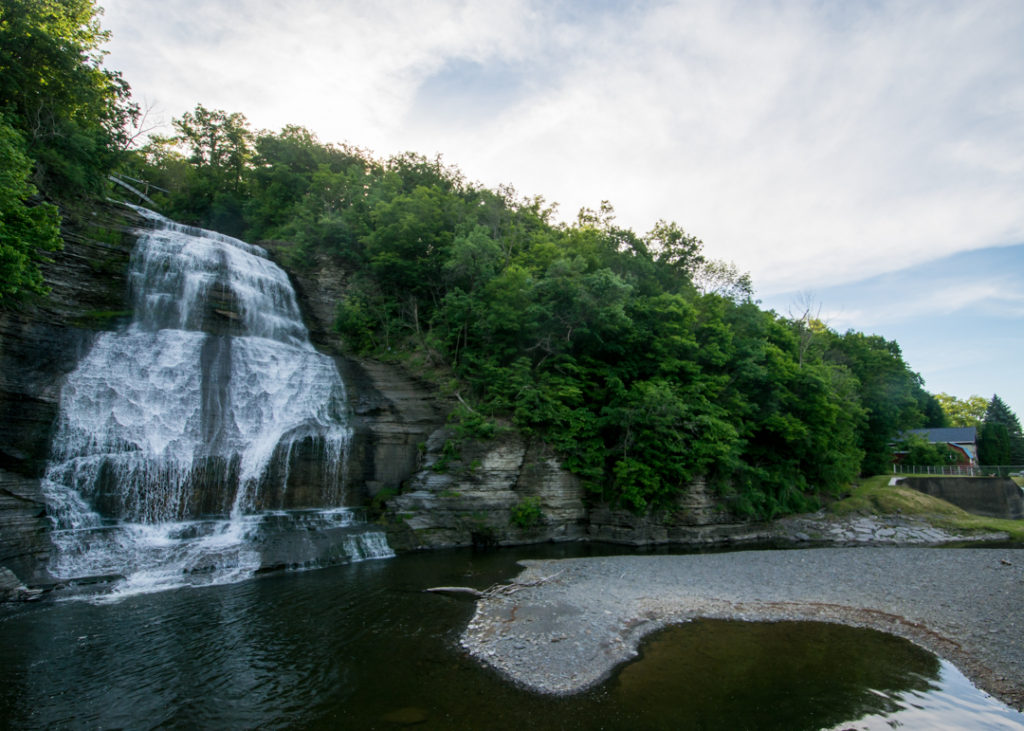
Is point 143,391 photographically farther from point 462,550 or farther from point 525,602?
point 525,602

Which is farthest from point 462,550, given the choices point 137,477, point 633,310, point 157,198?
point 157,198

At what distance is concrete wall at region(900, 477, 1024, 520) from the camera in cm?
3375

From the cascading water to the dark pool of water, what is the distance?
3154 mm

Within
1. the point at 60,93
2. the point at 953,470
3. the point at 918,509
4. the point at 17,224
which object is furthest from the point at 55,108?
the point at 953,470

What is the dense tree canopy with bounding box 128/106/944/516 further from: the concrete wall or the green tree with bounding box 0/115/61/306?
the green tree with bounding box 0/115/61/306

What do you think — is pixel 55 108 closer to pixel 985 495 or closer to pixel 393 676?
pixel 393 676

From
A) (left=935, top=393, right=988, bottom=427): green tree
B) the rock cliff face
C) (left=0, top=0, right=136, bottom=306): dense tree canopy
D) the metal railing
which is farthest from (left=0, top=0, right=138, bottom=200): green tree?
(left=935, top=393, right=988, bottom=427): green tree

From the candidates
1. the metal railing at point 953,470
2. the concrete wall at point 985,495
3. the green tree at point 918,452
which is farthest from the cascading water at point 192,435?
the green tree at point 918,452

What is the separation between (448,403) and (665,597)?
1432cm

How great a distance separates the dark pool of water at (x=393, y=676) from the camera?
7.53 m

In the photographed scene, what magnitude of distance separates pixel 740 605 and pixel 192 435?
18735mm

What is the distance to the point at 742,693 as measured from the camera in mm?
8289

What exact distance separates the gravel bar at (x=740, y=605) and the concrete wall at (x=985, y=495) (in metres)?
19.8

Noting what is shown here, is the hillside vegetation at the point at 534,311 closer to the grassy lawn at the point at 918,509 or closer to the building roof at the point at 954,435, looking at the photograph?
the grassy lawn at the point at 918,509
